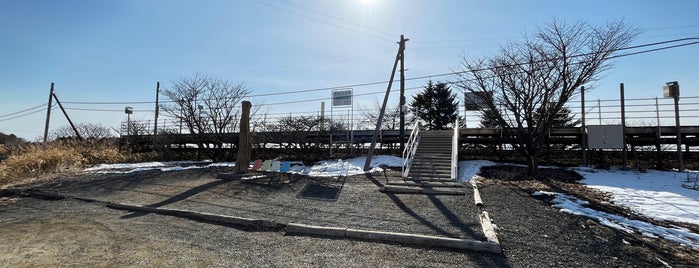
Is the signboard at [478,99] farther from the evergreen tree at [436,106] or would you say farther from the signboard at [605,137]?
the evergreen tree at [436,106]

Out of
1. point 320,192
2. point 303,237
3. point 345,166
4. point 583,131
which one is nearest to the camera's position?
point 303,237

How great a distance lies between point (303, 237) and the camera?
5.39 m

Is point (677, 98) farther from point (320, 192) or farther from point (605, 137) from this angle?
point (320, 192)

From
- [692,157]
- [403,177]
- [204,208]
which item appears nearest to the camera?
[204,208]

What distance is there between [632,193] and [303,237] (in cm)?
830

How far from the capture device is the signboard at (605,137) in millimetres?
12727

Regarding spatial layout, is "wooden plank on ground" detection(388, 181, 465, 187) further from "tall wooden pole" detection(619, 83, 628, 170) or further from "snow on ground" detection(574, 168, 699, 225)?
"tall wooden pole" detection(619, 83, 628, 170)

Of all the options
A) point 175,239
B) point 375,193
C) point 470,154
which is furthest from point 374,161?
point 175,239

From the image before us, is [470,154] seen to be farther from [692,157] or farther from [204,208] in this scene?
[204,208]

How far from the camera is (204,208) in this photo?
748 cm

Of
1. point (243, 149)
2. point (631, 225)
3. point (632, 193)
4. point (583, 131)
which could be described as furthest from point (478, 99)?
point (243, 149)

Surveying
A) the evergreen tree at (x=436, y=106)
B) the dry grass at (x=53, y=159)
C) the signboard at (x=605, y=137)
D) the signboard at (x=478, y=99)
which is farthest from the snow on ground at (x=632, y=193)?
the evergreen tree at (x=436, y=106)

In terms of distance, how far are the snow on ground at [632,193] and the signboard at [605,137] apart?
113 centimetres

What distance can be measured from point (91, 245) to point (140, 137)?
68.6ft
